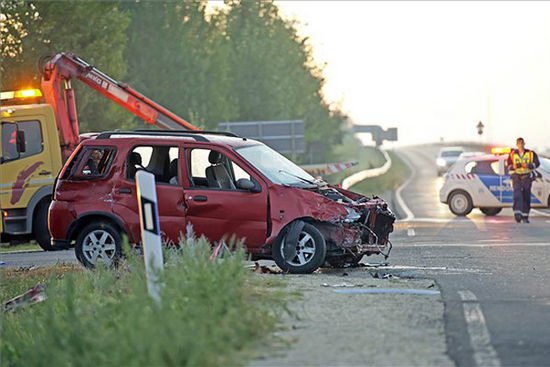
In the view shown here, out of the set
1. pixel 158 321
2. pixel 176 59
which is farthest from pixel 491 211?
pixel 158 321

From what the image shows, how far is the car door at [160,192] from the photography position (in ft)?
50.1

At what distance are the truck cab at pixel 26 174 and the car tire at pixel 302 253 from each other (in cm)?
795

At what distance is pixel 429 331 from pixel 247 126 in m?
31.7

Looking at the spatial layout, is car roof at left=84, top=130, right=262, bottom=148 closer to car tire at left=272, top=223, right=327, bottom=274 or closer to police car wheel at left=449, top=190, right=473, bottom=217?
car tire at left=272, top=223, right=327, bottom=274

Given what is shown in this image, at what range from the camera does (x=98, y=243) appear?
15.6 m

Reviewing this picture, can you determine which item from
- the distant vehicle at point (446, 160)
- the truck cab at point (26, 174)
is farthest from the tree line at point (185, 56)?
the truck cab at point (26, 174)

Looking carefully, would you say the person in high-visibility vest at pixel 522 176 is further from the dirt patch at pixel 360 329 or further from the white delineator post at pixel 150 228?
the white delineator post at pixel 150 228

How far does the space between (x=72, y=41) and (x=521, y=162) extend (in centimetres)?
1580

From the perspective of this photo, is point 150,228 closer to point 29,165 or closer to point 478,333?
point 478,333

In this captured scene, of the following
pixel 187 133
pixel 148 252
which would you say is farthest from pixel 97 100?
pixel 148 252

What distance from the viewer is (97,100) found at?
39906 millimetres

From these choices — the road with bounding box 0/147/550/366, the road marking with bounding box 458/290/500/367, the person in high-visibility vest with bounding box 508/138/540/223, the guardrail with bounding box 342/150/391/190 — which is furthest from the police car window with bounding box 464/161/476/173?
the road marking with bounding box 458/290/500/367

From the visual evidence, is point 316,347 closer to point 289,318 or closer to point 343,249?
point 289,318

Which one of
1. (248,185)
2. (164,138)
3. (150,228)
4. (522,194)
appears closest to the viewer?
(150,228)
